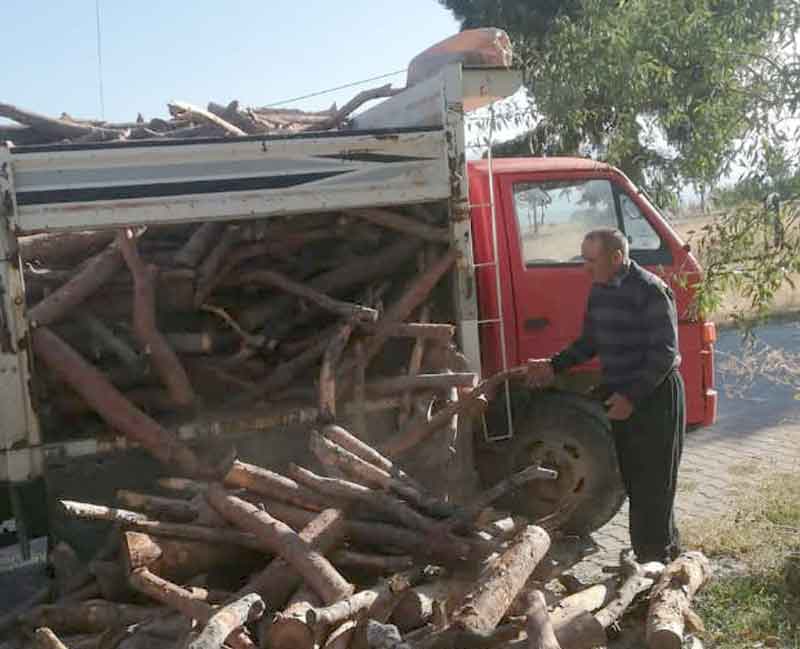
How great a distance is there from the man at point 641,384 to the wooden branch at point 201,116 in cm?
302

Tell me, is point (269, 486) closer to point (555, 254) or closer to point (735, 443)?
point (555, 254)

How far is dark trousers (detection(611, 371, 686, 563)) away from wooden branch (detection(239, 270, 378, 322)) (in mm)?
1635

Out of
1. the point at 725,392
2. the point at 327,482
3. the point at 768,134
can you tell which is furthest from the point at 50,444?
the point at 725,392

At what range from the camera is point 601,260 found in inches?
207

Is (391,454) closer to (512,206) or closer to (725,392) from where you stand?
(512,206)

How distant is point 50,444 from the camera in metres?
5.02

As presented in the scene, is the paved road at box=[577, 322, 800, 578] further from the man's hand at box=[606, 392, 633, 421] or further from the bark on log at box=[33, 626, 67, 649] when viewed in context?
the bark on log at box=[33, 626, 67, 649]

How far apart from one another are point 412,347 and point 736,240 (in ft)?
6.73

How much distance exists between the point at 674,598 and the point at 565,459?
5.86ft

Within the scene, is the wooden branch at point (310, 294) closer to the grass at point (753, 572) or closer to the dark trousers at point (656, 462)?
the dark trousers at point (656, 462)

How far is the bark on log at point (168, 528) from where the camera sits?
14.5ft

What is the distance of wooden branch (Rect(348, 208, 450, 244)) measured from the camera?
5.85 metres

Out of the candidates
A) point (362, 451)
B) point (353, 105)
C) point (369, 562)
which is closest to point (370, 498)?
point (369, 562)

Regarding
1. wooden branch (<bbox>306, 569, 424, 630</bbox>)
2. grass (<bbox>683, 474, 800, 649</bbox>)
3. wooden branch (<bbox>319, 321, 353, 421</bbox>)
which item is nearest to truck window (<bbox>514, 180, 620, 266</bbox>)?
wooden branch (<bbox>319, 321, 353, 421</bbox>)
